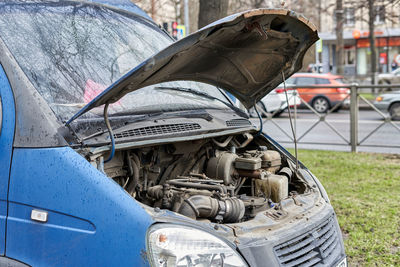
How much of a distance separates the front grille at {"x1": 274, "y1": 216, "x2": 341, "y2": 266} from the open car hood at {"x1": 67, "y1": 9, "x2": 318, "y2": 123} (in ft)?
3.82

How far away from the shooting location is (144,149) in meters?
3.37

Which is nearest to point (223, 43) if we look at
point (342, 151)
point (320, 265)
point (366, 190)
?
point (320, 265)

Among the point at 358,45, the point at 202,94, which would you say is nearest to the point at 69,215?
the point at 202,94

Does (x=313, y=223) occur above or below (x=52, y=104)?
below

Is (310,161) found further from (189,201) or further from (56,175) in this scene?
(56,175)

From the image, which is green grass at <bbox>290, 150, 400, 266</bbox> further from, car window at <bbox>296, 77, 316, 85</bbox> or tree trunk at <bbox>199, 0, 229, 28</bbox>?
car window at <bbox>296, 77, 316, 85</bbox>

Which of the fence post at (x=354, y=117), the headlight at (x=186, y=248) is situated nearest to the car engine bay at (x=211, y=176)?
the headlight at (x=186, y=248)

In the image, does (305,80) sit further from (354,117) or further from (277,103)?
(354,117)

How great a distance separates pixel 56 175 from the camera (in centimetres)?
244

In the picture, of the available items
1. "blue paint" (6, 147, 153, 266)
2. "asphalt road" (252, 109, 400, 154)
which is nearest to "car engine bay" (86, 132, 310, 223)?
"blue paint" (6, 147, 153, 266)

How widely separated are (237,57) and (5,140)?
67.1 inches

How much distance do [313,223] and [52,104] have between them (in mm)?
1659

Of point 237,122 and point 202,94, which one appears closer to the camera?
point 237,122

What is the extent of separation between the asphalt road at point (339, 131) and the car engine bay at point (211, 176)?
7.01 m
